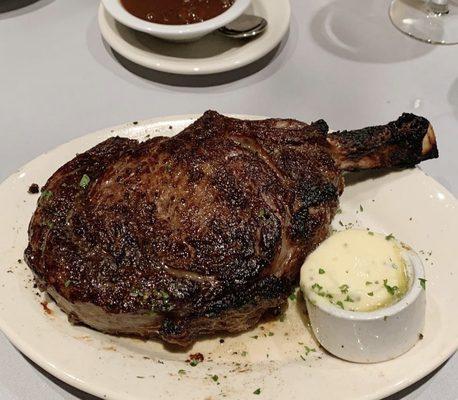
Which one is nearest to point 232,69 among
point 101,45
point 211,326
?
point 101,45

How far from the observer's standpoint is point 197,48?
3.53 meters

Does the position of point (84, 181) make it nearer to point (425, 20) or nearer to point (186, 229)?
point (186, 229)

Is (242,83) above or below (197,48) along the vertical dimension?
below

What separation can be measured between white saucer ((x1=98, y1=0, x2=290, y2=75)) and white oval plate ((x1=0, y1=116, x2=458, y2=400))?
1.07m

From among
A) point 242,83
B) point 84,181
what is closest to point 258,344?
point 84,181

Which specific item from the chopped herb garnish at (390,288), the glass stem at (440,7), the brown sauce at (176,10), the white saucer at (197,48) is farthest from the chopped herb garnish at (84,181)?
the glass stem at (440,7)

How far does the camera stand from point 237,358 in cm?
220

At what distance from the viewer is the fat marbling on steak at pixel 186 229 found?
2.08 metres

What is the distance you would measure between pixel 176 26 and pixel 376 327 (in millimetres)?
1954

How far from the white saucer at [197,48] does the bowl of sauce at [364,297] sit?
1507 mm

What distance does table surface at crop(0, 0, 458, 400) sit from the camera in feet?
10.8

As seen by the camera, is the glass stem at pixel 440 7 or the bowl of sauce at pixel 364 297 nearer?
the bowl of sauce at pixel 364 297

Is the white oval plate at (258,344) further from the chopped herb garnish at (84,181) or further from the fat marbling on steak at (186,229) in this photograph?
the chopped herb garnish at (84,181)

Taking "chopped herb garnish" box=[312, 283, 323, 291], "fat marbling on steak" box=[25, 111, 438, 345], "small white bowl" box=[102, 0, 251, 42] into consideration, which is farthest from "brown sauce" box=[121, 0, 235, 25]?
"chopped herb garnish" box=[312, 283, 323, 291]
